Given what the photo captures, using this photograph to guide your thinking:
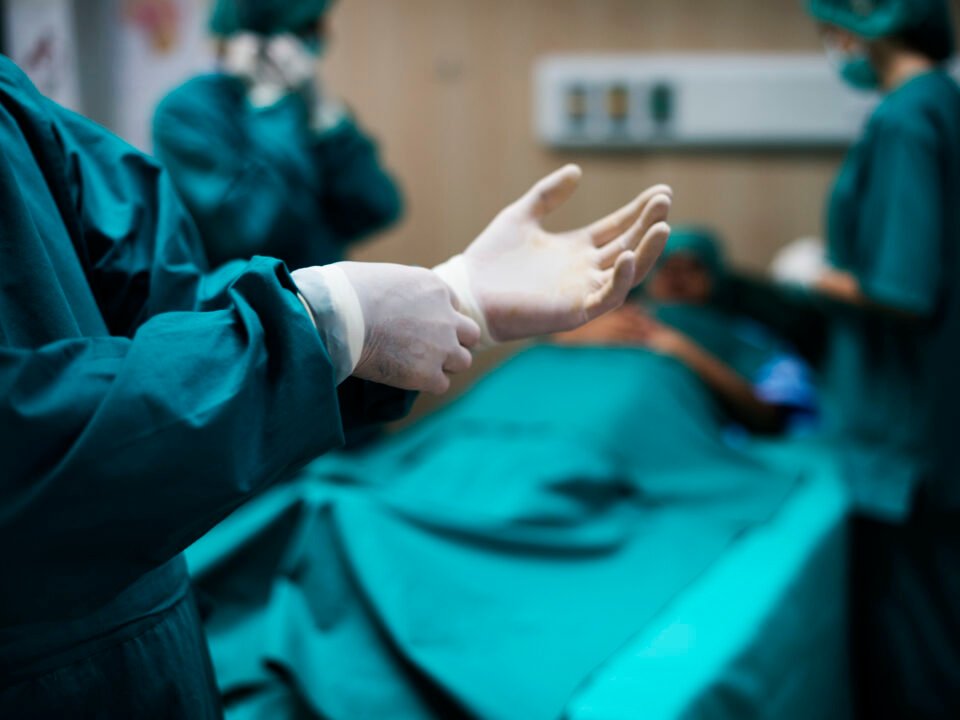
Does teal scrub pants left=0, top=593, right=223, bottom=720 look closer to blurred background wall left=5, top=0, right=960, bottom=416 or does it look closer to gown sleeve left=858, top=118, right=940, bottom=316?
gown sleeve left=858, top=118, right=940, bottom=316

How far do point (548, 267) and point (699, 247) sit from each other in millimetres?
1926

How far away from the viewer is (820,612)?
1.69 metres

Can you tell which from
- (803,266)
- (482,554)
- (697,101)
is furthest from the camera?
(697,101)

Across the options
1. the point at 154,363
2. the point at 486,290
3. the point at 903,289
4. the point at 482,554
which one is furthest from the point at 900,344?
the point at 154,363

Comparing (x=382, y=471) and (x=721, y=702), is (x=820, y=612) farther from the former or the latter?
(x=382, y=471)

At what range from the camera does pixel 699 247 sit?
273 centimetres

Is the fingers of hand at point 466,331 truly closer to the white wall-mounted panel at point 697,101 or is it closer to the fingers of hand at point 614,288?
the fingers of hand at point 614,288

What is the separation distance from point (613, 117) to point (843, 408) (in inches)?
49.4

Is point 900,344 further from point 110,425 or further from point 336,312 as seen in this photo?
point 110,425

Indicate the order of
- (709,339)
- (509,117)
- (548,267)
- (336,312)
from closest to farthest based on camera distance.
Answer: (336,312) < (548,267) < (709,339) < (509,117)

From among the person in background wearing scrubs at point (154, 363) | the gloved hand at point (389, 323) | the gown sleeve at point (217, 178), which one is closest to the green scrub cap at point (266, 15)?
the gown sleeve at point (217, 178)

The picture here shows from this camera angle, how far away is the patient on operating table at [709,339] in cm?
250

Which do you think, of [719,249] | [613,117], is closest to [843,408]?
[719,249]

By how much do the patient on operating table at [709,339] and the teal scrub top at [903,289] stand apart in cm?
45
